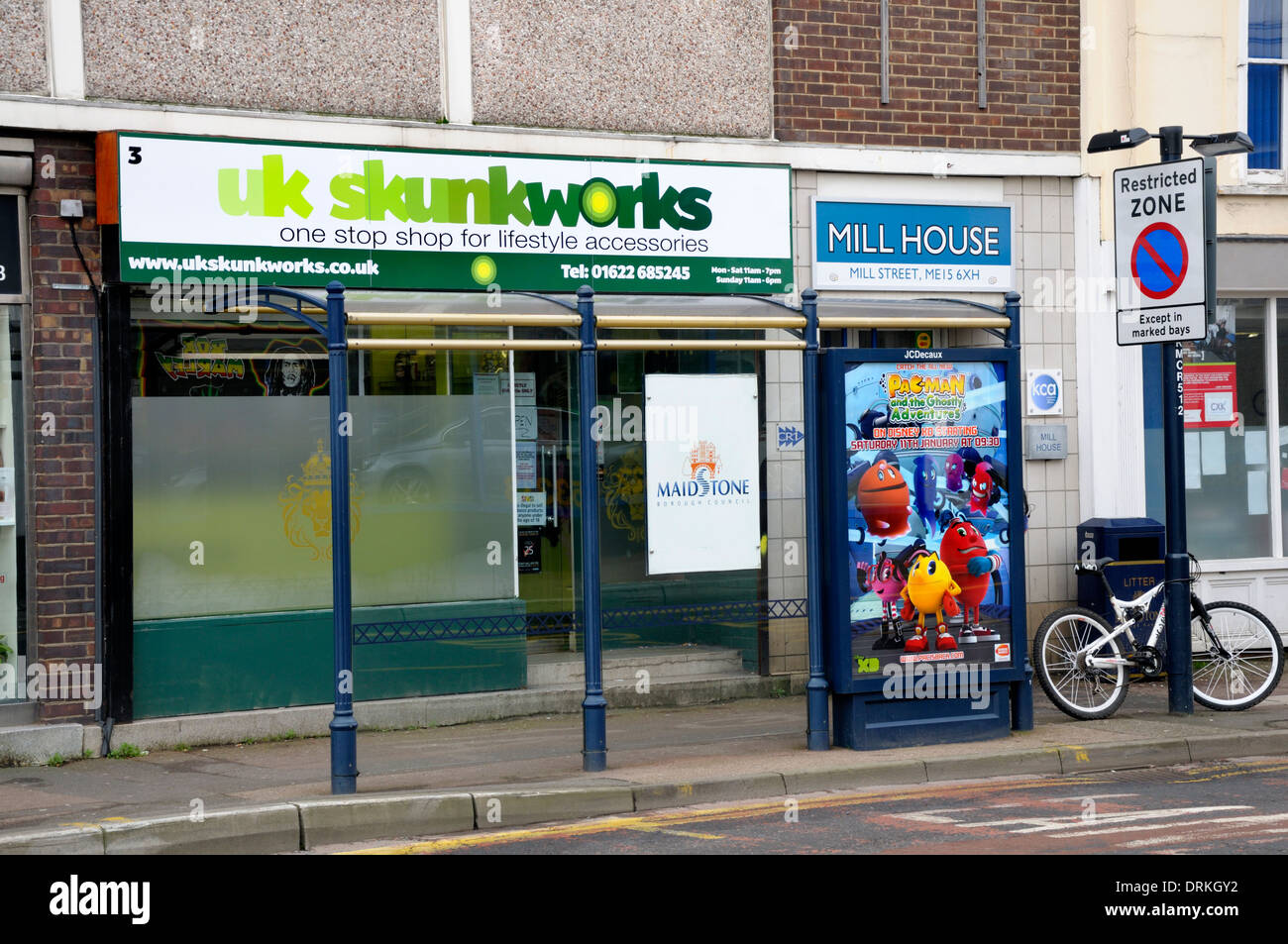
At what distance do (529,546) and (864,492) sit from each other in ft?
10.3

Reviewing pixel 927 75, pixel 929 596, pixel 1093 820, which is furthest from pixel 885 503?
pixel 927 75

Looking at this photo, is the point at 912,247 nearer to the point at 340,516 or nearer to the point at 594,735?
the point at 594,735

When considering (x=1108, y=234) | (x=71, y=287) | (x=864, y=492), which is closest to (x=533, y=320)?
(x=864, y=492)

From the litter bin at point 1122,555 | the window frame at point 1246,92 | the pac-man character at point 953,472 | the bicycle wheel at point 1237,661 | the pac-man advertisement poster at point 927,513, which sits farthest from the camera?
the window frame at point 1246,92

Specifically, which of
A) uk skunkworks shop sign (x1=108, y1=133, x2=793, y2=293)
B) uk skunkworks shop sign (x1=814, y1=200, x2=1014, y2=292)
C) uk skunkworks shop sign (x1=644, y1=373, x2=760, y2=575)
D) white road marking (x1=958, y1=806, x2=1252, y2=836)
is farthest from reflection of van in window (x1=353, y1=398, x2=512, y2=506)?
white road marking (x1=958, y1=806, x2=1252, y2=836)

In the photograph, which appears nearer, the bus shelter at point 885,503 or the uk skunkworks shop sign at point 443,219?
the bus shelter at point 885,503

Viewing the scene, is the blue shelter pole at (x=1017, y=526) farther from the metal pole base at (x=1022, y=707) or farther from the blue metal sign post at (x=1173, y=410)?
the blue metal sign post at (x=1173, y=410)

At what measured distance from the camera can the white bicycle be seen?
11039 mm

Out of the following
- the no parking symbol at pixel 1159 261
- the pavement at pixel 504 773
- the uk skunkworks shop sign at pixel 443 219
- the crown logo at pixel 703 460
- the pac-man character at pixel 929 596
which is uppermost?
the uk skunkworks shop sign at pixel 443 219

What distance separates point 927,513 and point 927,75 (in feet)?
15.8

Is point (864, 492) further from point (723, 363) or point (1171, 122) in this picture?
point (1171, 122)

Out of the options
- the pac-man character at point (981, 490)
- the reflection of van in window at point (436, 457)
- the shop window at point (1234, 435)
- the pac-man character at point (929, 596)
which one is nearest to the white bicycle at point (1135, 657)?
the pac-man character at point (929, 596)

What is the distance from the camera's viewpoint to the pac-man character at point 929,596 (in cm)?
1014

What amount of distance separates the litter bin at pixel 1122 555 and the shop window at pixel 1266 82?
370 cm
